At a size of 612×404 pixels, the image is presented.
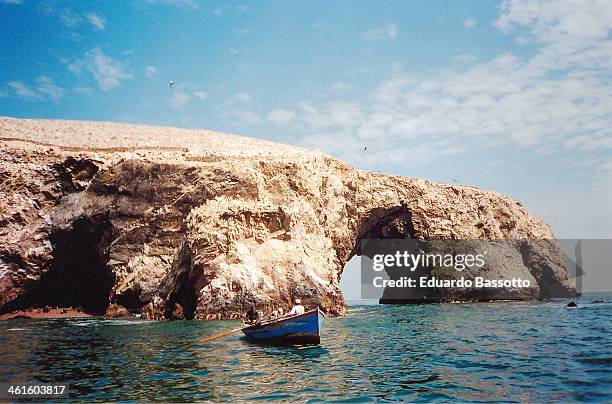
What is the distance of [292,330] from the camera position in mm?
18844

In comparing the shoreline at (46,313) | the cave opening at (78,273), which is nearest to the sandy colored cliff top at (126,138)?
the cave opening at (78,273)

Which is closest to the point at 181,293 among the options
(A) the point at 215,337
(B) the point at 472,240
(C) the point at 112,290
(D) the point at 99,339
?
(C) the point at 112,290

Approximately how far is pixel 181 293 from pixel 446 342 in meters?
21.1

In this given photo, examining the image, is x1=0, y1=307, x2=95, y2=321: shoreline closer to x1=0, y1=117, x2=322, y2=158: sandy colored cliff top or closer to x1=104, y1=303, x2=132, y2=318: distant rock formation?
x1=104, y1=303, x2=132, y2=318: distant rock formation

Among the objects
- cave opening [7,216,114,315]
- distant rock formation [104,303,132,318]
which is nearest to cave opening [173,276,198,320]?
distant rock formation [104,303,132,318]

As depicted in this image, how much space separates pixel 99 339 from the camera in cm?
2189

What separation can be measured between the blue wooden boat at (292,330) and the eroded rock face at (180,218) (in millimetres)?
10674

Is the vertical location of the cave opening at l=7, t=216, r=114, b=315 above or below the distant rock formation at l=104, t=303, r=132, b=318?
above

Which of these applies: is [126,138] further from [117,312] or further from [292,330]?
[292,330]

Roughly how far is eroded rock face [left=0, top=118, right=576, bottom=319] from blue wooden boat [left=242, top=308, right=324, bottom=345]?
10674 mm

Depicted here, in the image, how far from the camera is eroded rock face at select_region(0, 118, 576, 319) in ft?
107

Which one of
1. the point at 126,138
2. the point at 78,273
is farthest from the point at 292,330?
the point at 126,138

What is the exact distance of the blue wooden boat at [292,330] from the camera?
60.2ft

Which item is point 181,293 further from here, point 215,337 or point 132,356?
point 132,356
